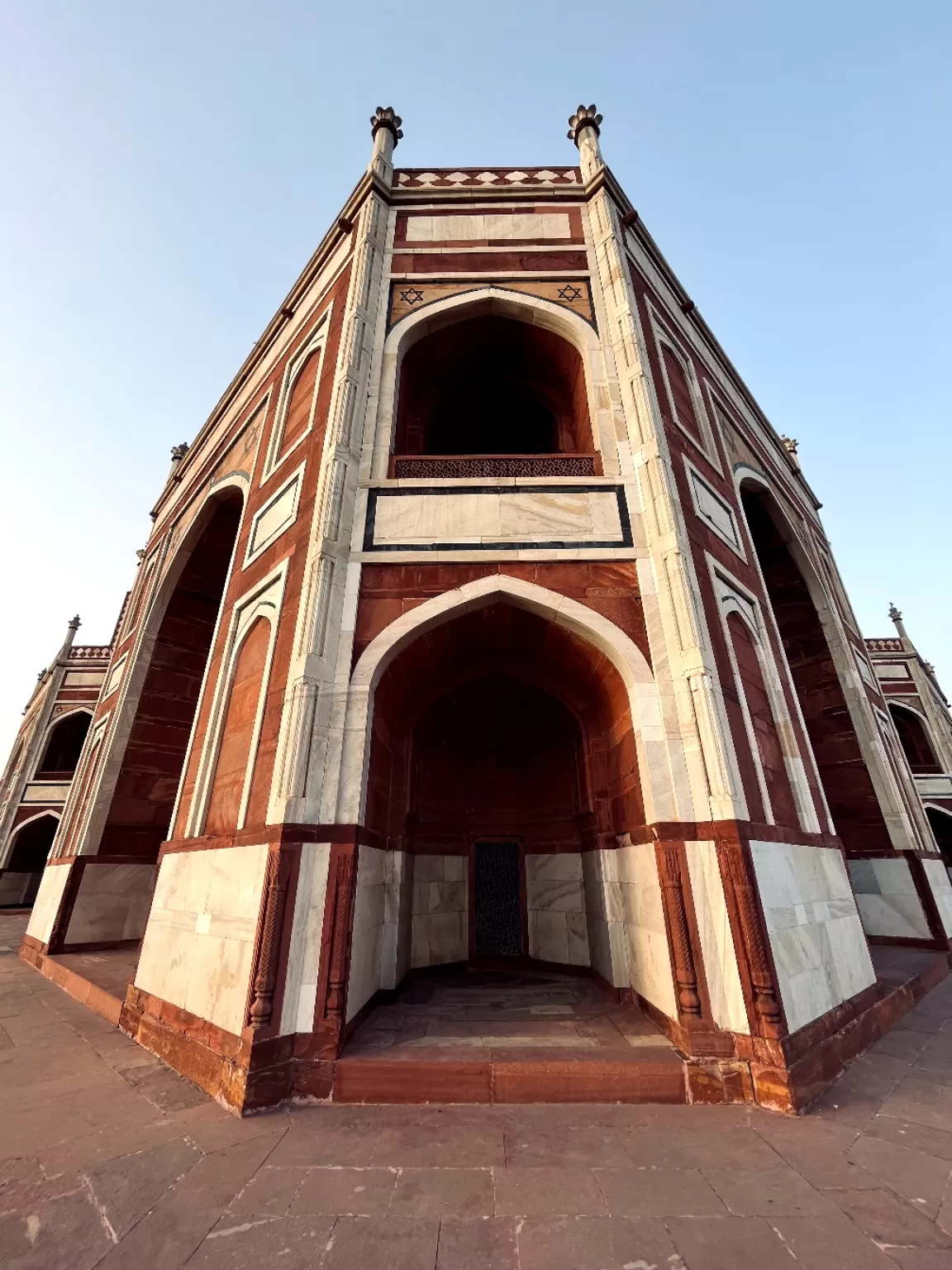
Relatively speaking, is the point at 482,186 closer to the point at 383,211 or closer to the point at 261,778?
the point at 383,211

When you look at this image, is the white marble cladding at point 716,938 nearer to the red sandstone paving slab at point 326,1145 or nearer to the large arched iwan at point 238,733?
the red sandstone paving slab at point 326,1145

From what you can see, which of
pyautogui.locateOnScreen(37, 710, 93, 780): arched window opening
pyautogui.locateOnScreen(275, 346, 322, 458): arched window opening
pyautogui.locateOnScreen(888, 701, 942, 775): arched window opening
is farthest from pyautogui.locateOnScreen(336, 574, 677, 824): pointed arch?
pyautogui.locateOnScreen(37, 710, 93, 780): arched window opening

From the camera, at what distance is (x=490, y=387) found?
8.86 metres

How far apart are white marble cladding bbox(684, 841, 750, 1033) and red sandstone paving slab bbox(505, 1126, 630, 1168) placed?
1195 millimetres

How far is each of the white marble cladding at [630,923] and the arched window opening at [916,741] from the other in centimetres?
1932

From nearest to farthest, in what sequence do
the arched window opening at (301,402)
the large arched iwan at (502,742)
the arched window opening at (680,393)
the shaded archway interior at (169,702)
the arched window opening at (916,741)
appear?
the large arched iwan at (502,742), the arched window opening at (301,402), the arched window opening at (680,393), the shaded archway interior at (169,702), the arched window opening at (916,741)

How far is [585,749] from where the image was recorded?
6.50 metres

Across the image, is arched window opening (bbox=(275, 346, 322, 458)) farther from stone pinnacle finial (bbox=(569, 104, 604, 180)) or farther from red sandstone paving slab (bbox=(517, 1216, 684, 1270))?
red sandstone paving slab (bbox=(517, 1216, 684, 1270))

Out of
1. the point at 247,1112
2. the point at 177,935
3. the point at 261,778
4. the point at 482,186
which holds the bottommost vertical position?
the point at 247,1112

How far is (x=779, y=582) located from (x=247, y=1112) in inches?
468

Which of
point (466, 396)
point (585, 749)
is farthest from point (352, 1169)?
point (466, 396)

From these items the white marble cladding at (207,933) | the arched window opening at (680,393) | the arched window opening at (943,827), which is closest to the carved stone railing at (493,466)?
the arched window opening at (680,393)

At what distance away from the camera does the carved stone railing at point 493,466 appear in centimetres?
617

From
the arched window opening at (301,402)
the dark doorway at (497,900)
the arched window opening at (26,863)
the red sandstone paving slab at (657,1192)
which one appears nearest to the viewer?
the red sandstone paving slab at (657,1192)
